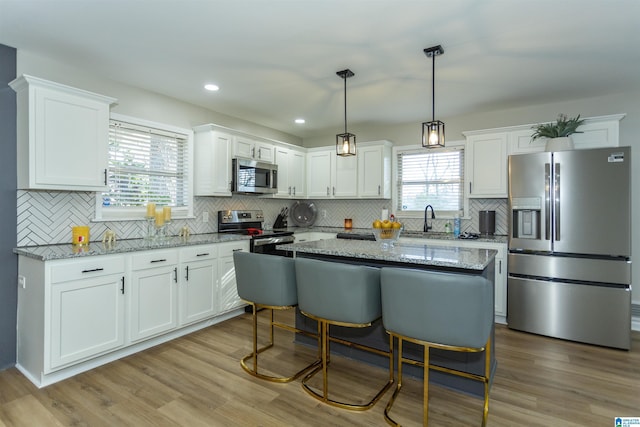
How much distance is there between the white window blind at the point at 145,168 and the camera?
3.44 m

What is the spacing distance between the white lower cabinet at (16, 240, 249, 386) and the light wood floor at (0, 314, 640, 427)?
0.15 metres

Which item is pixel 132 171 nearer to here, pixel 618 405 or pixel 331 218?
pixel 331 218

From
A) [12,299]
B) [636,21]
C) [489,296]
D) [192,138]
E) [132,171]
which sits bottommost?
[12,299]

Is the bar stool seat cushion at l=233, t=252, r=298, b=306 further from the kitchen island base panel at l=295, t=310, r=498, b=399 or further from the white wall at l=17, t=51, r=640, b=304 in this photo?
the white wall at l=17, t=51, r=640, b=304

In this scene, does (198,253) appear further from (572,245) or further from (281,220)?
(572,245)

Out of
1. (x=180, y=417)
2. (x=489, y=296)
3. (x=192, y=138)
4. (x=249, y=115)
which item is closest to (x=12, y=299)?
(x=180, y=417)

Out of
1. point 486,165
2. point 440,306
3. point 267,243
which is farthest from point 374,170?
point 440,306

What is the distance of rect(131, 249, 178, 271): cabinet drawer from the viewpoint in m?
2.92

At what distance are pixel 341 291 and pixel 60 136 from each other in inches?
100

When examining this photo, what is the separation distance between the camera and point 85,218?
10.4 ft

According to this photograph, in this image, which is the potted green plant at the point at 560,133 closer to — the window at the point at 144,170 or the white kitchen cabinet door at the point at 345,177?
the white kitchen cabinet door at the point at 345,177

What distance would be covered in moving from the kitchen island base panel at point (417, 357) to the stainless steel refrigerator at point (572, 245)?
1.17 metres

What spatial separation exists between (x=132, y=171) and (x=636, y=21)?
4.41 meters

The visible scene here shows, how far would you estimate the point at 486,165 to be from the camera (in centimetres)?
412
